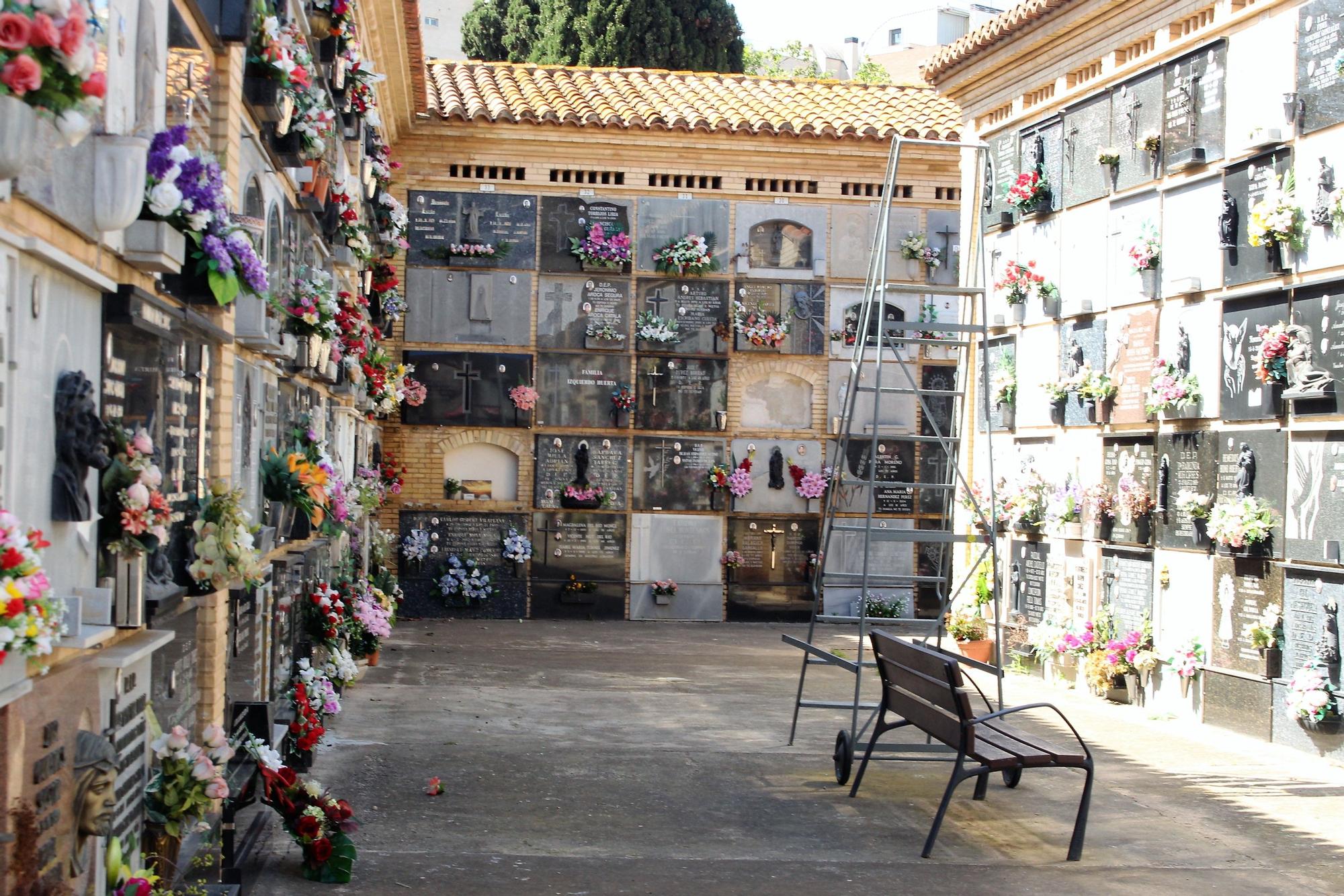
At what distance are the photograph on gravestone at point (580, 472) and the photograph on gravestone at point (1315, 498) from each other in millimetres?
9384

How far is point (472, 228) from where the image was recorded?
17531 millimetres

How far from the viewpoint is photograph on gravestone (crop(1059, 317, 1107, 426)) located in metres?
12.2

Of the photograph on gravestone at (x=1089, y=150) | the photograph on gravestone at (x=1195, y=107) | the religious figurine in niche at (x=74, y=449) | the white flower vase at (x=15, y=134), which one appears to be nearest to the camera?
the white flower vase at (x=15, y=134)

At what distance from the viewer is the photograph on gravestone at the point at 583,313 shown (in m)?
17.6

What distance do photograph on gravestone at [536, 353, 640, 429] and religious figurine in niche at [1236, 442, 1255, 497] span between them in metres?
8.88

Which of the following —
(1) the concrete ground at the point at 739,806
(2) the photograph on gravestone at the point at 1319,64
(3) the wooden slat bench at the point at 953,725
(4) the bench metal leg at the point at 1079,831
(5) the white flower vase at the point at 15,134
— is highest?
(2) the photograph on gravestone at the point at 1319,64

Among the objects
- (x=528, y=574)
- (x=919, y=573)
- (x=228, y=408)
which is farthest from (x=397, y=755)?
(x=919, y=573)

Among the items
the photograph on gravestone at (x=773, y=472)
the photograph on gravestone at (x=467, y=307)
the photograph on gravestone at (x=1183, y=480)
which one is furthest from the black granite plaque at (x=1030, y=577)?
the photograph on gravestone at (x=467, y=307)

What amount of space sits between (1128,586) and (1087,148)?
3.91 meters

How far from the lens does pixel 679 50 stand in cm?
2614

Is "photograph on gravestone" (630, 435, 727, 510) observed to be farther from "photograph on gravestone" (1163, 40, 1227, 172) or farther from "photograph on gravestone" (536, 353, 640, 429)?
"photograph on gravestone" (1163, 40, 1227, 172)

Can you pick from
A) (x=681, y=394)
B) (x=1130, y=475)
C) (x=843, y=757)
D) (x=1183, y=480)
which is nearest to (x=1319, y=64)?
(x=1183, y=480)

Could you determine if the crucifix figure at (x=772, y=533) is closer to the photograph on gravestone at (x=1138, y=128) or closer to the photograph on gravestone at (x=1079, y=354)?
the photograph on gravestone at (x=1079, y=354)

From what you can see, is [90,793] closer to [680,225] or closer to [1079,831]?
[1079,831]
